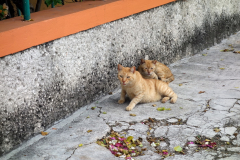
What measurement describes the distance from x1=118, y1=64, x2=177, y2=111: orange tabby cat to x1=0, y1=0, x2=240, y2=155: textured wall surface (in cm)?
46

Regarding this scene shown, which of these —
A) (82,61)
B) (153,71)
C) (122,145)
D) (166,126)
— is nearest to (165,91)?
(153,71)

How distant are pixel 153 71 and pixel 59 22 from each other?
6.85 feet

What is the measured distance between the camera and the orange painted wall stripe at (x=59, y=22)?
383 cm

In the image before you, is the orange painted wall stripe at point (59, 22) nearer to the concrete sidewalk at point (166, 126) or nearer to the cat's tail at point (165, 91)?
the concrete sidewalk at point (166, 126)

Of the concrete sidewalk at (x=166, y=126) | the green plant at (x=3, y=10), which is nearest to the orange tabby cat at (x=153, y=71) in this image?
the concrete sidewalk at (x=166, y=126)

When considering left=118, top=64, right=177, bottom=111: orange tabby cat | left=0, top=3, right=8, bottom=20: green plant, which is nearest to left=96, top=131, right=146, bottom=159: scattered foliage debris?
left=118, top=64, right=177, bottom=111: orange tabby cat

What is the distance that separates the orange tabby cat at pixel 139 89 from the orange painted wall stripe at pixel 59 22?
0.86 m

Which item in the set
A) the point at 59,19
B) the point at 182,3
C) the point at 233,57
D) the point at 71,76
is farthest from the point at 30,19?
the point at 233,57

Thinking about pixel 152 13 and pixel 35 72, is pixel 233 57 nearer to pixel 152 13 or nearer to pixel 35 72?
pixel 152 13

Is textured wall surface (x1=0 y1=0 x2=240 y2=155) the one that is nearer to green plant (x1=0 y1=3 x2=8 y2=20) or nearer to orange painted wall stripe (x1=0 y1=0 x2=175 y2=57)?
orange painted wall stripe (x1=0 y1=0 x2=175 y2=57)

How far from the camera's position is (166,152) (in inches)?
153

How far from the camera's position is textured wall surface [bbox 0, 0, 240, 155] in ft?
13.0

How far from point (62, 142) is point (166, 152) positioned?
1.28 metres

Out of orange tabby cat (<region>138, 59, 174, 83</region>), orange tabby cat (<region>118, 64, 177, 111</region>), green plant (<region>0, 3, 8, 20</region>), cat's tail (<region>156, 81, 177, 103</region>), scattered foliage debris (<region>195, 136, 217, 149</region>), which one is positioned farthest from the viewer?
orange tabby cat (<region>138, 59, 174, 83</region>)
